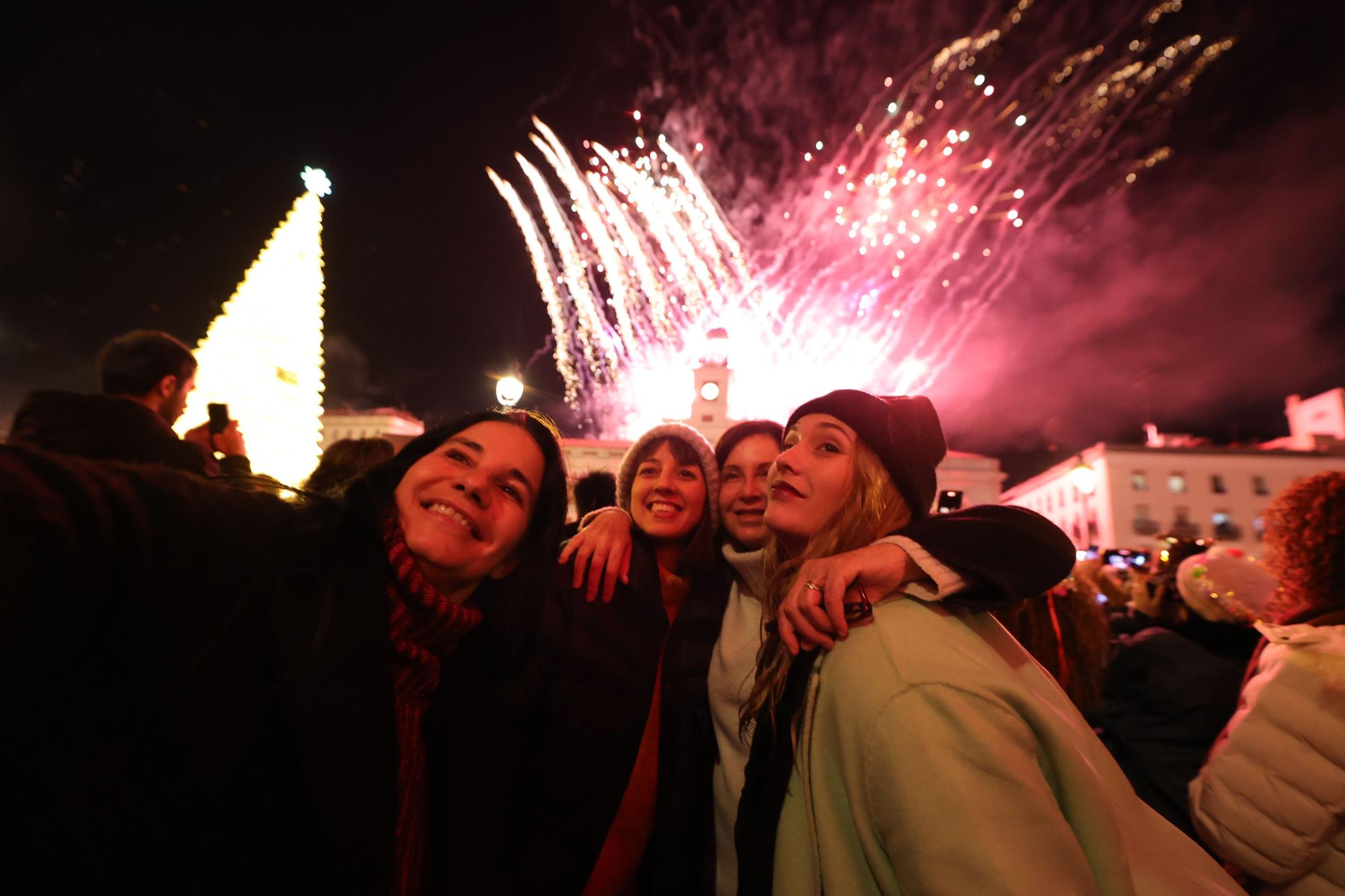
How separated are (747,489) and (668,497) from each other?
50cm

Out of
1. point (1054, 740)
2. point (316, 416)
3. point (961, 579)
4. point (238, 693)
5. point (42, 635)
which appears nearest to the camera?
point (42, 635)

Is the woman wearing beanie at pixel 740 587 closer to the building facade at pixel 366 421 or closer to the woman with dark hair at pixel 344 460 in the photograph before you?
the woman with dark hair at pixel 344 460

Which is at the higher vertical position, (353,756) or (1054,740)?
(1054,740)

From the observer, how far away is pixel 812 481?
2.22 m

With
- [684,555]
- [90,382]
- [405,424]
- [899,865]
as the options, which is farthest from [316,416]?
[405,424]

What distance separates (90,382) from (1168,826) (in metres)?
27.1

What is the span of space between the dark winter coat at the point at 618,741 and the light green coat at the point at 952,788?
772 mm

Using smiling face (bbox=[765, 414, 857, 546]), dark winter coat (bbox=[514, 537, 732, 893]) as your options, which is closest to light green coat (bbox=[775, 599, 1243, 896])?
smiling face (bbox=[765, 414, 857, 546])

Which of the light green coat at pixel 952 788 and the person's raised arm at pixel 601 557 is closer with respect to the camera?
the light green coat at pixel 952 788

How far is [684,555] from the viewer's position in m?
3.29

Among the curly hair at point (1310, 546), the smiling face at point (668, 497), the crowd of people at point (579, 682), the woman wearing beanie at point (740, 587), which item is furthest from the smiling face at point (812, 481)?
the curly hair at point (1310, 546)

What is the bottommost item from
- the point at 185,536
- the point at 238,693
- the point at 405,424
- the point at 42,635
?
the point at 238,693

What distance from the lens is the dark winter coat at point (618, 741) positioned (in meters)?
2.36

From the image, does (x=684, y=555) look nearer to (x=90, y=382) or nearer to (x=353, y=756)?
(x=353, y=756)
